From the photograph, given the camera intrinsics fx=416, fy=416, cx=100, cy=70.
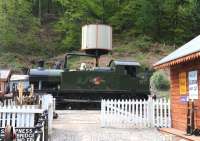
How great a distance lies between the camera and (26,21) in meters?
49.3

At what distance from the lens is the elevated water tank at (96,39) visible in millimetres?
26875

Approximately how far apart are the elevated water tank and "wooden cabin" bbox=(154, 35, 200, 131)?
1280 cm

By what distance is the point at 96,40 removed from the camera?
26594 mm

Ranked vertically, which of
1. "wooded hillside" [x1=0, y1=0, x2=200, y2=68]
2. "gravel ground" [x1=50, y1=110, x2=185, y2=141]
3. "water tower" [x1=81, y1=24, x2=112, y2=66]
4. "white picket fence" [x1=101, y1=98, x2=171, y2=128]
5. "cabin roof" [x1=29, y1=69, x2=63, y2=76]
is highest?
"wooded hillside" [x1=0, y1=0, x2=200, y2=68]

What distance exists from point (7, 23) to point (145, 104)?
35.7 meters

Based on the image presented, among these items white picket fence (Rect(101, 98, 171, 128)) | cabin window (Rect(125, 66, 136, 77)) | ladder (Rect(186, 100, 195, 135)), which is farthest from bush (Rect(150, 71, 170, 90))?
ladder (Rect(186, 100, 195, 135))

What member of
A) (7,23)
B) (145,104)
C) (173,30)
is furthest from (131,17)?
(145,104)

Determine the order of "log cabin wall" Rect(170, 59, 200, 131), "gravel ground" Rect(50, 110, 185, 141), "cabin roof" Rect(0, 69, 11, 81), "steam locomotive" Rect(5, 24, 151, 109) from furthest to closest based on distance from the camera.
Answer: "steam locomotive" Rect(5, 24, 151, 109) < "cabin roof" Rect(0, 69, 11, 81) < "log cabin wall" Rect(170, 59, 200, 131) < "gravel ground" Rect(50, 110, 185, 141)

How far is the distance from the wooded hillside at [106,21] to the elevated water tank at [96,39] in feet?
52.4

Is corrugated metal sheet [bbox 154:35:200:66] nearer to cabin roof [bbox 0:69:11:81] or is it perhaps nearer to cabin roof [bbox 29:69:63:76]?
cabin roof [bbox 0:69:11:81]

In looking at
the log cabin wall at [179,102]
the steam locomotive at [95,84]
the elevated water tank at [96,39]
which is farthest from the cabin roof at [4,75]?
the log cabin wall at [179,102]

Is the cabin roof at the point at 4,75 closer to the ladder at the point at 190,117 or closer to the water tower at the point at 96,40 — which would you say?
the water tower at the point at 96,40

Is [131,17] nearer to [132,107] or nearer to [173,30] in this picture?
[173,30]

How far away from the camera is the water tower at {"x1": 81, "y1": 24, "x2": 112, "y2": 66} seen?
88.1ft
